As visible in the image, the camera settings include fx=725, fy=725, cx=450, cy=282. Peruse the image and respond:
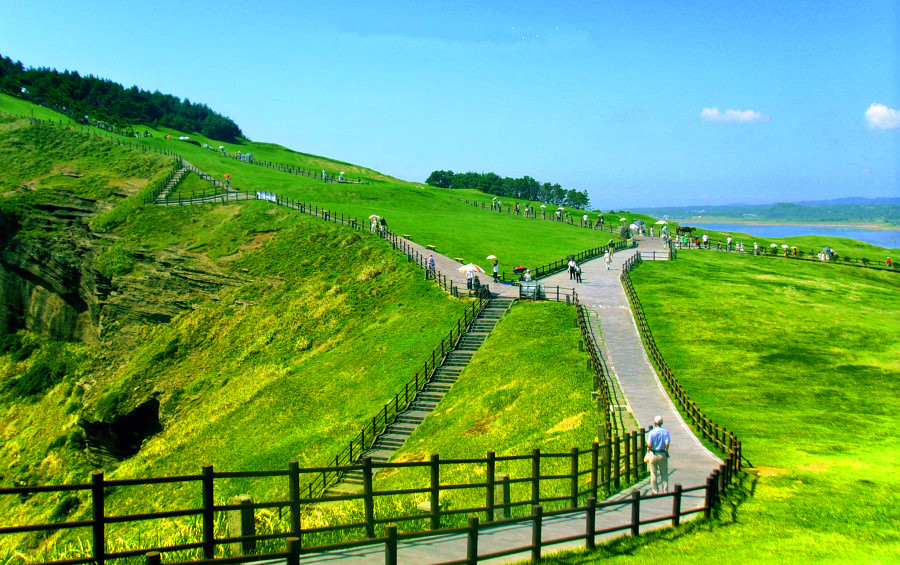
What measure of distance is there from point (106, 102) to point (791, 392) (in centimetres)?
14503

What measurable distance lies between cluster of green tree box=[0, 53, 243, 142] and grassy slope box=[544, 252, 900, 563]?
10518cm

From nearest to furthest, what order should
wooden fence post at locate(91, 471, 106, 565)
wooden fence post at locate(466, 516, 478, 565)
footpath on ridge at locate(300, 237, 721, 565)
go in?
wooden fence post at locate(91, 471, 106, 565) → wooden fence post at locate(466, 516, 478, 565) → footpath on ridge at locate(300, 237, 721, 565)

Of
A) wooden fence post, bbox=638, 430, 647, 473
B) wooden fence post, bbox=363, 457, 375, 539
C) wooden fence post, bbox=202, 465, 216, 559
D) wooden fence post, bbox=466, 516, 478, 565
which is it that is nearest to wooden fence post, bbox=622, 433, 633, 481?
wooden fence post, bbox=638, 430, 647, 473

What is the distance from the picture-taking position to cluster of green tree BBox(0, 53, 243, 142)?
130 m

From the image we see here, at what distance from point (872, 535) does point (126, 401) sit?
42.5m

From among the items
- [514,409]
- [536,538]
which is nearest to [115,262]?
[514,409]

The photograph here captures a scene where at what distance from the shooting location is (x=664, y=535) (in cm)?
1362

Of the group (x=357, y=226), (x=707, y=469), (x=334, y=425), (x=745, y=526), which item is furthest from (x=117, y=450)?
(x=745, y=526)

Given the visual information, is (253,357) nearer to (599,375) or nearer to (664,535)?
(599,375)

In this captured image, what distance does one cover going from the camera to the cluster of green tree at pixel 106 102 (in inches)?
5103

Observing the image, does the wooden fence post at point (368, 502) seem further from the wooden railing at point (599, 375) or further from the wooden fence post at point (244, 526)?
the wooden railing at point (599, 375)

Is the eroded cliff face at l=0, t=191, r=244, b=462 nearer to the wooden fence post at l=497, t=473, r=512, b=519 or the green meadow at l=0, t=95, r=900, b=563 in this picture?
the green meadow at l=0, t=95, r=900, b=563

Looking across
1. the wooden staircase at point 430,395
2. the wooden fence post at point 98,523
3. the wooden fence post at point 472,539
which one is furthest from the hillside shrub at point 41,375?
the wooden fence post at point 472,539

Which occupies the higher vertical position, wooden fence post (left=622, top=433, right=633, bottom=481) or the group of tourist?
the group of tourist
